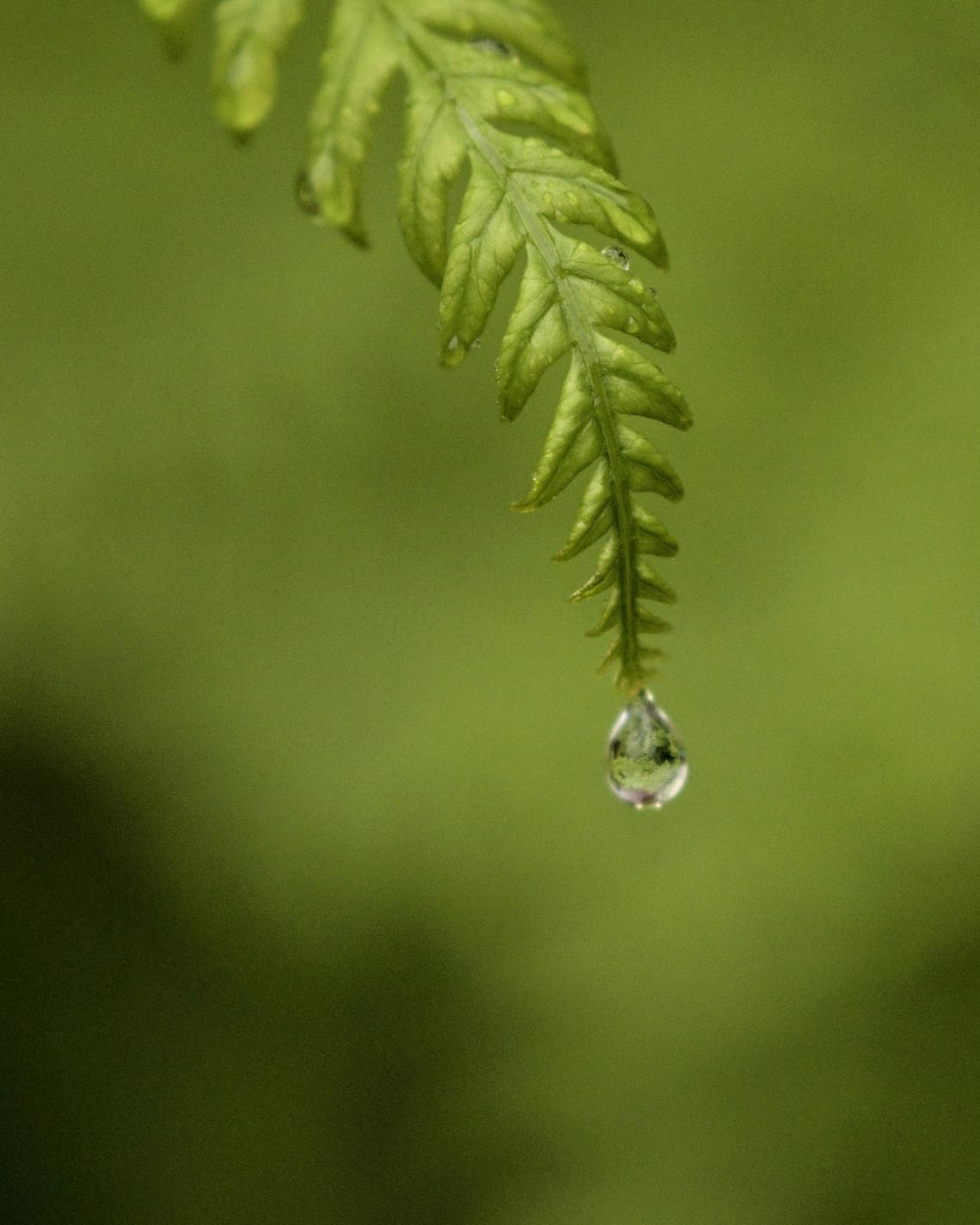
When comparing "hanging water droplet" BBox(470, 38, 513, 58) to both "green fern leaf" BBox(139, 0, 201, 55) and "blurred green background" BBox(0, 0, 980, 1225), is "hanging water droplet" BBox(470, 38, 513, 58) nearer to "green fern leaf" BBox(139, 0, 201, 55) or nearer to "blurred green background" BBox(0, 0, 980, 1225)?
"green fern leaf" BBox(139, 0, 201, 55)

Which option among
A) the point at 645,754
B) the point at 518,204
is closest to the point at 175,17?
the point at 518,204

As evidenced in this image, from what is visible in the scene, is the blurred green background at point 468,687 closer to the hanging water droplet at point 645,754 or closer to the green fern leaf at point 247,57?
the hanging water droplet at point 645,754

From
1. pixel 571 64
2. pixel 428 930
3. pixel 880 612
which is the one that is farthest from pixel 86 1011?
pixel 571 64

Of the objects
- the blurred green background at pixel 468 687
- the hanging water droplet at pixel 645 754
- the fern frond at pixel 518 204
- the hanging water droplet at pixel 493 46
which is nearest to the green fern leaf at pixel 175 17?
the fern frond at pixel 518 204

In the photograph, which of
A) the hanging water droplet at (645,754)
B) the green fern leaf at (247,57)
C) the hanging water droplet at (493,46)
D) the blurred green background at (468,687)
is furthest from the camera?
the blurred green background at (468,687)

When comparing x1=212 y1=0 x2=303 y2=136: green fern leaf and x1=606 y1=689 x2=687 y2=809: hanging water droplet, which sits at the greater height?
x1=212 y1=0 x2=303 y2=136: green fern leaf

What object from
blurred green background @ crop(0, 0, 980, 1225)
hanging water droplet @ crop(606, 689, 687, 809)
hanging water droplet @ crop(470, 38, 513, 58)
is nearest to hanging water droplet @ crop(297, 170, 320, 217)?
hanging water droplet @ crop(470, 38, 513, 58)
